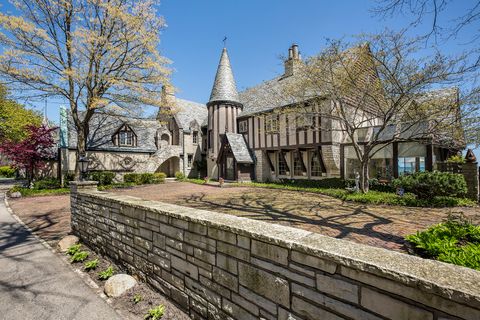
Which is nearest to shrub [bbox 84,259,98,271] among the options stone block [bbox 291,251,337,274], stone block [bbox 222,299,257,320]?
stone block [bbox 222,299,257,320]

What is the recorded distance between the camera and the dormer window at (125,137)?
24.0 meters

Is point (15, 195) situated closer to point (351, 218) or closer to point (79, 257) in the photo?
point (79, 257)

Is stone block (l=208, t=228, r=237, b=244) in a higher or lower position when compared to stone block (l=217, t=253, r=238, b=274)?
higher

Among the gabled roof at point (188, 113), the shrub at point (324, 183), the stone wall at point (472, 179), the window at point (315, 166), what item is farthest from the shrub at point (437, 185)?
the gabled roof at point (188, 113)

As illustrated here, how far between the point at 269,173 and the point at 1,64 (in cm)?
2061

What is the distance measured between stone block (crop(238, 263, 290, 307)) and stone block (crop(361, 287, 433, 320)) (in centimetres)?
76

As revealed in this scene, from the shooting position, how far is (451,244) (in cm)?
391

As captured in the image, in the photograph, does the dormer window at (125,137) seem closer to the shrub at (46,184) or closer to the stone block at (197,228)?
the shrub at (46,184)

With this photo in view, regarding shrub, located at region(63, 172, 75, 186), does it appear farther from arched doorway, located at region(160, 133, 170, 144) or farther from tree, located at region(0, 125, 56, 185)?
arched doorway, located at region(160, 133, 170, 144)

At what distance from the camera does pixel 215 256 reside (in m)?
3.06

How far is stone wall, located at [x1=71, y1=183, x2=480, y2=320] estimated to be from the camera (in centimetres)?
156

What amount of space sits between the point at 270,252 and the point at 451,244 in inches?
142

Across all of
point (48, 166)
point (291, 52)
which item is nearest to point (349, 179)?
point (291, 52)

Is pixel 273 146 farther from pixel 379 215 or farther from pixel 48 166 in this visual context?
pixel 48 166
